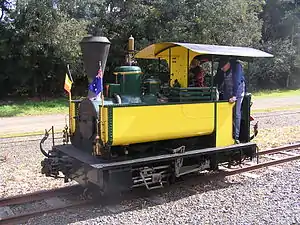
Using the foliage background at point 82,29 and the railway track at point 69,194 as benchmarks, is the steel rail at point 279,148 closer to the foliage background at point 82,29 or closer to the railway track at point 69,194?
the railway track at point 69,194

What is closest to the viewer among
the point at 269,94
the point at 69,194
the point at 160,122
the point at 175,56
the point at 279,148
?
the point at 160,122

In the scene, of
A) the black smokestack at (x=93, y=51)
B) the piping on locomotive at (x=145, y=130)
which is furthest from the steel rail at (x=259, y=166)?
the black smokestack at (x=93, y=51)

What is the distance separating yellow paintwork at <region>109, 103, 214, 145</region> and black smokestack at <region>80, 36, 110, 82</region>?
91 cm

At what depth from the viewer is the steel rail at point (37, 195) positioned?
6027mm

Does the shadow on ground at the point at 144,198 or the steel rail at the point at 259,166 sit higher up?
the steel rail at the point at 259,166

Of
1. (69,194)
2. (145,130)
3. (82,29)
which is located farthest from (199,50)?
(82,29)

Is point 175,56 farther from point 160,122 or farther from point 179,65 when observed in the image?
point 160,122

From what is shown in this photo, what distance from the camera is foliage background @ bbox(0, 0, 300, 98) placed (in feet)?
69.3

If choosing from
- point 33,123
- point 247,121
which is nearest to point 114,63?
point 33,123

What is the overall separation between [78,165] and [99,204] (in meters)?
0.70

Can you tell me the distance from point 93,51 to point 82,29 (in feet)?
53.8

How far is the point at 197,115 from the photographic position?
21.9 feet

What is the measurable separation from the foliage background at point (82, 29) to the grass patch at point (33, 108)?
2328 millimetres

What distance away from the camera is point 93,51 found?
6000mm
